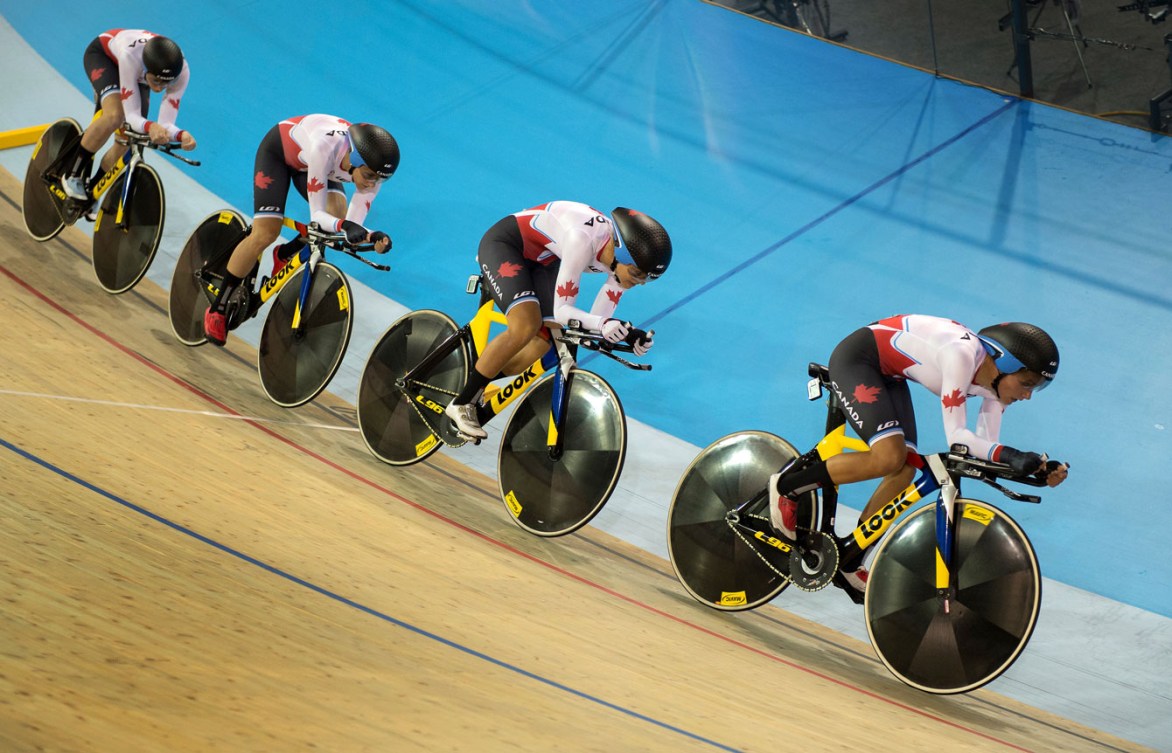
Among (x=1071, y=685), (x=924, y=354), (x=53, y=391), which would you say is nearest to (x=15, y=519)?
(x=53, y=391)

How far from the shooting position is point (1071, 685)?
4.37m

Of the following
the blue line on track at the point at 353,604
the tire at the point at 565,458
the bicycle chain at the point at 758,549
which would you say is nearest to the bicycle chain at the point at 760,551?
the bicycle chain at the point at 758,549

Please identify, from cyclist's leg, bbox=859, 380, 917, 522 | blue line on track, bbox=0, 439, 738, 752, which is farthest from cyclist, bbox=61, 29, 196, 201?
cyclist's leg, bbox=859, 380, 917, 522

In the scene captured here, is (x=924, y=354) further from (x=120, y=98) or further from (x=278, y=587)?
(x=120, y=98)

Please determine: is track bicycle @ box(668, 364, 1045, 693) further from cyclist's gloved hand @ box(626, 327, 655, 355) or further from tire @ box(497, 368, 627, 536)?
cyclist's gloved hand @ box(626, 327, 655, 355)

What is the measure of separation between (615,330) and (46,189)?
407cm

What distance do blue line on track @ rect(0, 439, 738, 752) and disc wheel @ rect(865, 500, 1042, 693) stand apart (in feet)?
3.67

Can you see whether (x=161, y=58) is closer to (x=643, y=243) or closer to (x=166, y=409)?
(x=166, y=409)

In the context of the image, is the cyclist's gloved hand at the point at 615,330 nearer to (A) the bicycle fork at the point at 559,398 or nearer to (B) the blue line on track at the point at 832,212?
(A) the bicycle fork at the point at 559,398

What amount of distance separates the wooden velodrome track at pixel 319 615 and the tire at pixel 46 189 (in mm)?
1102

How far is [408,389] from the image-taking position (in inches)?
191

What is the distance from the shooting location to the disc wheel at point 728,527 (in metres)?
4.18

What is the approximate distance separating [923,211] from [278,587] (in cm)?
526

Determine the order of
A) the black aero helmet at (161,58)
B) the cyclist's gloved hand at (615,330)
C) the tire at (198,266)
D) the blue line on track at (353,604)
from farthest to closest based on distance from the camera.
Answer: the black aero helmet at (161,58) < the tire at (198,266) < the cyclist's gloved hand at (615,330) < the blue line on track at (353,604)
